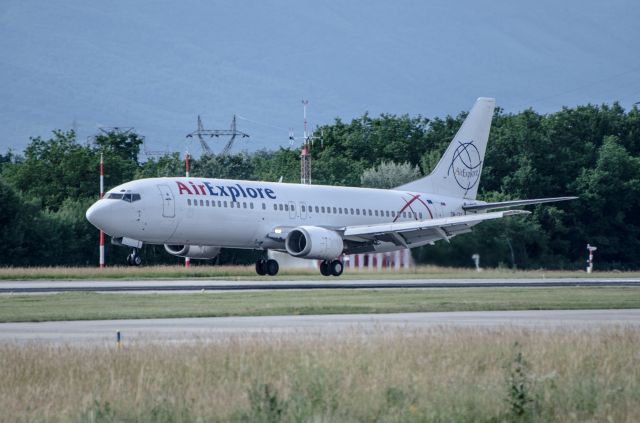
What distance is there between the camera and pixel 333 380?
16.4 metres

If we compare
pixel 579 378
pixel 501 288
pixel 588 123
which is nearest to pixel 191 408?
pixel 579 378

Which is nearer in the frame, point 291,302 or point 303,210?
point 291,302

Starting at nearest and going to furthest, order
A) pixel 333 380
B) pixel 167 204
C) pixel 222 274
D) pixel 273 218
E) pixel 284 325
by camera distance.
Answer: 1. pixel 333 380
2. pixel 284 325
3. pixel 167 204
4. pixel 273 218
5. pixel 222 274

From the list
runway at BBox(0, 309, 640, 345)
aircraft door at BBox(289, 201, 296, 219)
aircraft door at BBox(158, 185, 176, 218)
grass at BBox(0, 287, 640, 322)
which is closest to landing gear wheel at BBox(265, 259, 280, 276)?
aircraft door at BBox(289, 201, 296, 219)

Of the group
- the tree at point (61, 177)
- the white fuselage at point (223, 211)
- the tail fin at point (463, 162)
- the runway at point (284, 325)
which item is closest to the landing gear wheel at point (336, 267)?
the white fuselage at point (223, 211)

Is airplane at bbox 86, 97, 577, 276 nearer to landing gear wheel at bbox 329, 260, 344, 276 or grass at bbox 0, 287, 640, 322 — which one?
landing gear wheel at bbox 329, 260, 344, 276

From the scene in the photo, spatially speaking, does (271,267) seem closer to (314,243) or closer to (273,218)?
(273,218)

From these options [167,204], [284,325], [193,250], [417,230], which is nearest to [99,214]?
[167,204]

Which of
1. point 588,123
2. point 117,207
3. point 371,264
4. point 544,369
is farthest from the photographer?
point 588,123

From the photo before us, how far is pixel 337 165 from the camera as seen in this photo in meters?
97.0

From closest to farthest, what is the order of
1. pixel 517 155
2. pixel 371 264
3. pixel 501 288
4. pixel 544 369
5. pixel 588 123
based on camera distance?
1. pixel 544 369
2. pixel 501 288
3. pixel 371 264
4. pixel 517 155
5. pixel 588 123

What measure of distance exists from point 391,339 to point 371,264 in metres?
37.0

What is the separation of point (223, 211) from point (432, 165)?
4988 cm

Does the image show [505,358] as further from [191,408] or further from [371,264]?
[371,264]
